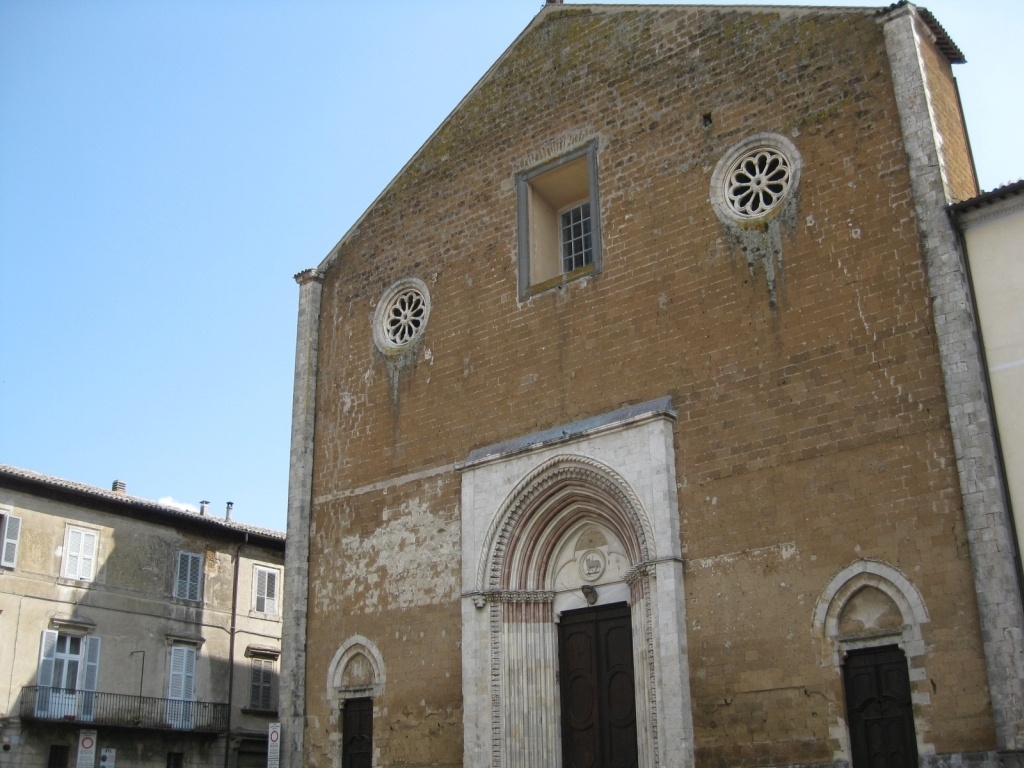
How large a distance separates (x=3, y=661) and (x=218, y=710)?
5.23m

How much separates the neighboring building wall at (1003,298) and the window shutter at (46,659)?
18.2 meters

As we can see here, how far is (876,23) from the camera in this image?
48.0 ft

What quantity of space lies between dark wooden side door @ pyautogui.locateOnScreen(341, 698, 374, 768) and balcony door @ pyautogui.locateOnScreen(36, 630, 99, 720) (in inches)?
307

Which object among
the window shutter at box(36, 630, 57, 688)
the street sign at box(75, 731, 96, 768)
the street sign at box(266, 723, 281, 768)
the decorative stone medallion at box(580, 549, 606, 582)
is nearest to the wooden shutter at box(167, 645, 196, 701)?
the window shutter at box(36, 630, 57, 688)

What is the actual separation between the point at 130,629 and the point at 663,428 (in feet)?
47.6

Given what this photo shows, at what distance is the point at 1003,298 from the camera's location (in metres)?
12.9

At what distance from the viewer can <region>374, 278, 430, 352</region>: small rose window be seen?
18.8m

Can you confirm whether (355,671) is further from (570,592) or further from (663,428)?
(663,428)

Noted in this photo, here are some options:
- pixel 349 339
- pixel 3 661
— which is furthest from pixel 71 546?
pixel 349 339

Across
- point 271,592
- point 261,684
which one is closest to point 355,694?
point 261,684

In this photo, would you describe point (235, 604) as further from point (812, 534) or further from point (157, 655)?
point (812, 534)

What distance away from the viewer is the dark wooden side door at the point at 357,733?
1719cm

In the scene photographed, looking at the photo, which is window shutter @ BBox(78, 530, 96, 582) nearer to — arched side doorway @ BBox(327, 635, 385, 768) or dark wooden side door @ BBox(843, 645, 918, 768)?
arched side doorway @ BBox(327, 635, 385, 768)

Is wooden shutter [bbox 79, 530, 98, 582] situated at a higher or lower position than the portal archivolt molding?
higher
